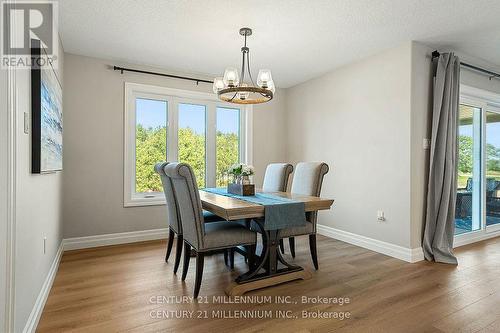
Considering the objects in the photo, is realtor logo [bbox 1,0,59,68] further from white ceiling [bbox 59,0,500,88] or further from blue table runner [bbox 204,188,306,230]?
blue table runner [bbox 204,188,306,230]

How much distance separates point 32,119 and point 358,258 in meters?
3.20

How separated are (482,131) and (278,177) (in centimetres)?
296

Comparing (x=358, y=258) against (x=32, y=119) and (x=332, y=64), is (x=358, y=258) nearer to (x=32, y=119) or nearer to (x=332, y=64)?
(x=332, y=64)

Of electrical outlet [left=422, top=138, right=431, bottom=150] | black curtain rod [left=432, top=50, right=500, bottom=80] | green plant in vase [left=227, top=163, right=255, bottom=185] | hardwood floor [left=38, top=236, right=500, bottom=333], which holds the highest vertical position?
black curtain rod [left=432, top=50, right=500, bottom=80]

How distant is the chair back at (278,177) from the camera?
3.43 m

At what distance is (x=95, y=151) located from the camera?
3619mm

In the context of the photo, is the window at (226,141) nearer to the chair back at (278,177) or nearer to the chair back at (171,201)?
the chair back at (278,177)

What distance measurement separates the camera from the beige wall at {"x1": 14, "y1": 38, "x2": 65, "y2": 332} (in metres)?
1.52

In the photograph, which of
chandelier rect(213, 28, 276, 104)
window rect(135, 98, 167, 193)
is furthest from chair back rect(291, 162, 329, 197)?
window rect(135, 98, 167, 193)

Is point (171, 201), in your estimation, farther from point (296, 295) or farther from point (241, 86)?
point (296, 295)

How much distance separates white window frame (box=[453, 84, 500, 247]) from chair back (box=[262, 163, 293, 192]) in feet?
7.53

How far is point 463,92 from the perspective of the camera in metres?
3.64

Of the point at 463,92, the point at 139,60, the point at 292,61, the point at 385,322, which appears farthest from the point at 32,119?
the point at 463,92

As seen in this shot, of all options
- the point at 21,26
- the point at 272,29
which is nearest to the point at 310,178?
the point at 272,29
